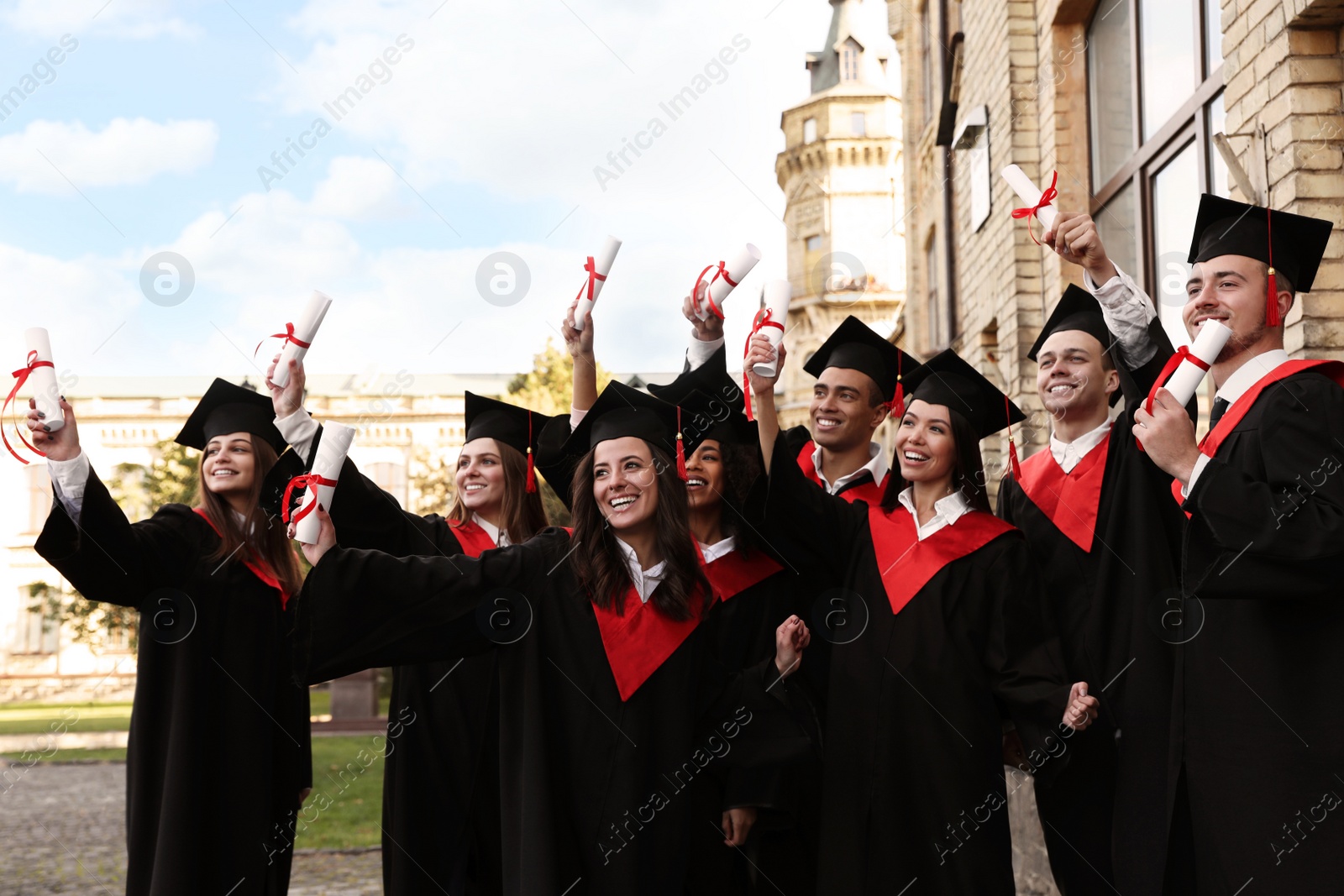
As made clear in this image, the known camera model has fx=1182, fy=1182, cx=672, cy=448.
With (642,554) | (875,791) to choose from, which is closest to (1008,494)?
(875,791)

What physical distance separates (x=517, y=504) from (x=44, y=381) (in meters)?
1.87

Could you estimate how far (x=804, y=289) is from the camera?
1935 inches

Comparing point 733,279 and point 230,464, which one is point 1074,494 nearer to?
point 733,279

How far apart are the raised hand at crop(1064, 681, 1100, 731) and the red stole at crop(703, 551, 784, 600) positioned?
1037 mm

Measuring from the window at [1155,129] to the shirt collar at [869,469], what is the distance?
1.98m

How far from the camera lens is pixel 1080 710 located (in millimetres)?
3275

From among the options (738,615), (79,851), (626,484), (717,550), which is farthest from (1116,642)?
(79,851)

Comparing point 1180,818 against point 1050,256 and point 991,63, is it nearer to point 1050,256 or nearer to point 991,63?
point 1050,256

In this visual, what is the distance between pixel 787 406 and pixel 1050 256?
41.2 m

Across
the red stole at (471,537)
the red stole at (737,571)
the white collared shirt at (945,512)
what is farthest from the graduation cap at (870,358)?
the red stole at (471,537)

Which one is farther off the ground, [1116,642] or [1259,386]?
[1259,386]

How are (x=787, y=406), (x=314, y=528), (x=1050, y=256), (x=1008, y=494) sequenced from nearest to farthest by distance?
(x=314, y=528) → (x=1008, y=494) → (x=1050, y=256) → (x=787, y=406)

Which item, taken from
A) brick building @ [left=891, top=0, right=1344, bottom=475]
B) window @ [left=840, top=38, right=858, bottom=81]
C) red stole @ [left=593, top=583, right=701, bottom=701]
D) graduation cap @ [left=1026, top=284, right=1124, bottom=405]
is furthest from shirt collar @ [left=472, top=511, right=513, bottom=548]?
window @ [left=840, top=38, right=858, bottom=81]

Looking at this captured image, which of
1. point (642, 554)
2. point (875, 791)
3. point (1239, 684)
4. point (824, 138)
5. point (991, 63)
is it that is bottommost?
point (875, 791)
